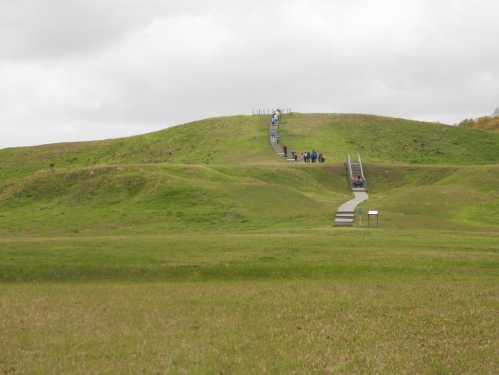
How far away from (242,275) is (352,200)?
88.3 ft

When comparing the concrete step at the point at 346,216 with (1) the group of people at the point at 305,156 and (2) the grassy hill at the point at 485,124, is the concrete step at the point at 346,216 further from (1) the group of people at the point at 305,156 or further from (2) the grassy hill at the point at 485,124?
(2) the grassy hill at the point at 485,124

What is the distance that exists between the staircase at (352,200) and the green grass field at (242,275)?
78cm

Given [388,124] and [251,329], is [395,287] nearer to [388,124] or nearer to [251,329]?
[251,329]

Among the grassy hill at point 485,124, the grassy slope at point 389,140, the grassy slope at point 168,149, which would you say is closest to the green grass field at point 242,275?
A: the grassy slope at point 389,140

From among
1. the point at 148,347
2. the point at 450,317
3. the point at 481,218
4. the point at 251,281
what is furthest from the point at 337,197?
the point at 148,347

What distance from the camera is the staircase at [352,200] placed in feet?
122

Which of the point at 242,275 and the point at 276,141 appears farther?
the point at 276,141

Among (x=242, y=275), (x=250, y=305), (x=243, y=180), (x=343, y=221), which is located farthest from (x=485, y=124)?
(x=250, y=305)

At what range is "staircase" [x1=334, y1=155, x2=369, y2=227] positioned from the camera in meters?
37.2

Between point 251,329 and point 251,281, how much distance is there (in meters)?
6.92

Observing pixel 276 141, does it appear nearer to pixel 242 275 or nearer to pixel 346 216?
pixel 346 216

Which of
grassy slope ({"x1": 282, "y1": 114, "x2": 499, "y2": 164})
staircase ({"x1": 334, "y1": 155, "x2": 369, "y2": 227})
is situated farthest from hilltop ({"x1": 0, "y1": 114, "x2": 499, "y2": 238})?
staircase ({"x1": 334, "y1": 155, "x2": 369, "y2": 227})

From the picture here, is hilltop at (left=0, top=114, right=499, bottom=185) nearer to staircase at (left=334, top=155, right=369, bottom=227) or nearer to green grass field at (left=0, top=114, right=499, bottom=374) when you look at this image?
staircase at (left=334, top=155, right=369, bottom=227)

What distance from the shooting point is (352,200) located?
47750 millimetres
